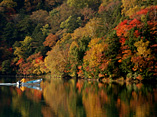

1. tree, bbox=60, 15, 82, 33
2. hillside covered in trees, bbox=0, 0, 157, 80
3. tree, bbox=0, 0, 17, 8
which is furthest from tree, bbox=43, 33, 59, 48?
tree, bbox=0, 0, 17, 8

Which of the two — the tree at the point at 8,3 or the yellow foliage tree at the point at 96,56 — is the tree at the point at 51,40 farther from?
the yellow foliage tree at the point at 96,56

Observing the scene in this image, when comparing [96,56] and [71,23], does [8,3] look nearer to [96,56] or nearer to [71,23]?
[71,23]

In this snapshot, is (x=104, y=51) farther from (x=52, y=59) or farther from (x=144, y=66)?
(x=52, y=59)

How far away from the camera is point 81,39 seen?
179ft

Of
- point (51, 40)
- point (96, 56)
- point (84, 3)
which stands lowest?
point (96, 56)

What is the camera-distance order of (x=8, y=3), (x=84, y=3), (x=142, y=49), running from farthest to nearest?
(x=8, y=3)
(x=84, y=3)
(x=142, y=49)

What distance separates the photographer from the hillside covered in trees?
39.4m

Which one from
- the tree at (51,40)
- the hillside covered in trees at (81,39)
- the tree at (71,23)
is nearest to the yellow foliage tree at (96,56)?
the hillside covered in trees at (81,39)

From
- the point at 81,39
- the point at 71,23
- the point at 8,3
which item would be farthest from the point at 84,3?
the point at 81,39

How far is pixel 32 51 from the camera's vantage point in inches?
3152

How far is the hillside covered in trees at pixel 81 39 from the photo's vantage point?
3941 centimetres

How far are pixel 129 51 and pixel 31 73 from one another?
38.5 metres

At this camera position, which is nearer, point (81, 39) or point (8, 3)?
point (81, 39)

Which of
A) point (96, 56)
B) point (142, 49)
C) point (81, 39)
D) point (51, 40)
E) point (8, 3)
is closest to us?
point (142, 49)
